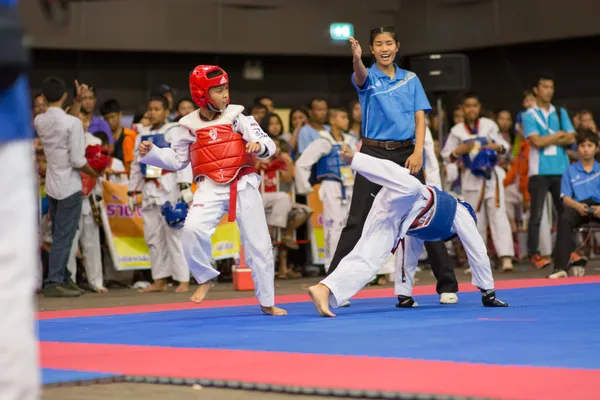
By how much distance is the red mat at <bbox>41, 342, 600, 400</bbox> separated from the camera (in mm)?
3518

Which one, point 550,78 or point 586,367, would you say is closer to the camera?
point 586,367

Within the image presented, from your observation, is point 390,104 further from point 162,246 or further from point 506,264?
point 506,264

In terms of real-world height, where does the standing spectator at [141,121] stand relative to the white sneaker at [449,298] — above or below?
above

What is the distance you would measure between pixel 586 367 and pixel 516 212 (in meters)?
9.39

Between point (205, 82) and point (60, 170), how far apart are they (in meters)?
3.02

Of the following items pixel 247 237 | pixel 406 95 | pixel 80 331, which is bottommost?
pixel 80 331

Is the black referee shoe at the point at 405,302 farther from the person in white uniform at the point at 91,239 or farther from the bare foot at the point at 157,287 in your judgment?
the person in white uniform at the point at 91,239

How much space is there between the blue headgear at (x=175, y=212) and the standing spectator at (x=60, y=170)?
77cm

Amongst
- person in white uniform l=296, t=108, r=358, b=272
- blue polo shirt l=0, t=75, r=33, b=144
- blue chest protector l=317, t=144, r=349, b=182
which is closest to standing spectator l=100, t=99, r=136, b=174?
person in white uniform l=296, t=108, r=358, b=272

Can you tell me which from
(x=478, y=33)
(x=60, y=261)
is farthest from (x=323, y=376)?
(x=478, y=33)

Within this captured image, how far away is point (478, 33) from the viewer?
17.1 metres

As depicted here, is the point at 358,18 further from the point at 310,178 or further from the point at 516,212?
the point at 310,178

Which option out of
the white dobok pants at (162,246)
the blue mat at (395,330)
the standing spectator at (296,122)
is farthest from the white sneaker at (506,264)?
the blue mat at (395,330)

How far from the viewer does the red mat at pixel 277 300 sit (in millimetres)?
7477
